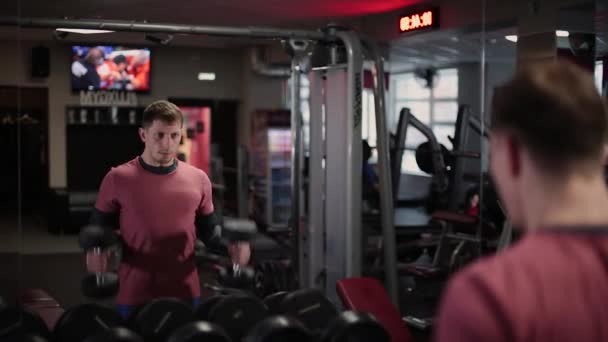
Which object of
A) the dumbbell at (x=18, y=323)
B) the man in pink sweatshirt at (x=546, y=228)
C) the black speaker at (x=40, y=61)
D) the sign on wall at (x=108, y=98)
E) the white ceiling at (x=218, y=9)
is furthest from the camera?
the white ceiling at (x=218, y=9)

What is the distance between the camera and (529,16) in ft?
13.6

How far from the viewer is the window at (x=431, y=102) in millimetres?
10422

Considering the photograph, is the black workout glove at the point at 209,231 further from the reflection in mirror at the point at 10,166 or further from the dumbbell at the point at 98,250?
the reflection in mirror at the point at 10,166

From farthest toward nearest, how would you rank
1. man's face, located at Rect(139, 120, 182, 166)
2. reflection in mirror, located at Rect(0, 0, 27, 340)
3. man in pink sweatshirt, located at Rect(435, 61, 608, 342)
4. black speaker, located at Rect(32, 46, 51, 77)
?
black speaker, located at Rect(32, 46, 51, 77), man's face, located at Rect(139, 120, 182, 166), reflection in mirror, located at Rect(0, 0, 27, 340), man in pink sweatshirt, located at Rect(435, 61, 608, 342)

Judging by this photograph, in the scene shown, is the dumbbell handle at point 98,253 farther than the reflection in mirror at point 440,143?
No

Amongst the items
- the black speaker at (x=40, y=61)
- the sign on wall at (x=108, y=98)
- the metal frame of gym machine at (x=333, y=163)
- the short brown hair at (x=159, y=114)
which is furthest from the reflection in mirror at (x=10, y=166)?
the black speaker at (x=40, y=61)

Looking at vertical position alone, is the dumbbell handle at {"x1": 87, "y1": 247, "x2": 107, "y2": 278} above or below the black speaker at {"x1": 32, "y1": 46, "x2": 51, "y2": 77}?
below

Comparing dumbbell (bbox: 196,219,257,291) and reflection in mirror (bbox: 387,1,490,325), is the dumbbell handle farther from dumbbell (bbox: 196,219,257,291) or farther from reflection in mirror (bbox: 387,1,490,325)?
reflection in mirror (bbox: 387,1,490,325)

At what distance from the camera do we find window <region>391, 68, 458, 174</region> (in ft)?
34.2

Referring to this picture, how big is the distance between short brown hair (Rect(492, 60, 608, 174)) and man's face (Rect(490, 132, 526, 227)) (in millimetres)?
18

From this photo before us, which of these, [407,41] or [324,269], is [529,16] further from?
[407,41]

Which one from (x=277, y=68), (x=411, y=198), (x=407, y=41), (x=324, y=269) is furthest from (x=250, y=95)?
(x=324, y=269)

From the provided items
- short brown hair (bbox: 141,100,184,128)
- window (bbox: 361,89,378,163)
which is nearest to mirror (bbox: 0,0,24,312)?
short brown hair (bbox: 141,100,184,128)

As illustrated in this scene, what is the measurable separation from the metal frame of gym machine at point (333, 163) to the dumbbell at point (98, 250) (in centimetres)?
127
